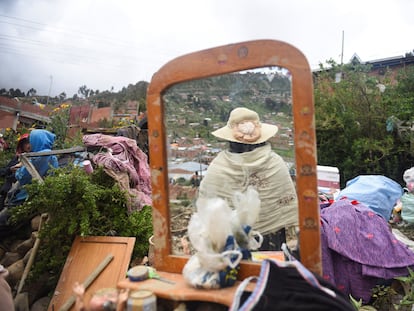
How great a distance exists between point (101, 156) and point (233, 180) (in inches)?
122

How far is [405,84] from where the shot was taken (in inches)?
329

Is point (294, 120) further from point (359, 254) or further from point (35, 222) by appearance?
point (35, 222)

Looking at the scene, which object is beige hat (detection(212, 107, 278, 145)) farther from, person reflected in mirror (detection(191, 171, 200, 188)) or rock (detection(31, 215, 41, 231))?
rock (detection(31, 215, 41, 231))

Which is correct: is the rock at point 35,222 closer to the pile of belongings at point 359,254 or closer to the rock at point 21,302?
the rock at point 21,302

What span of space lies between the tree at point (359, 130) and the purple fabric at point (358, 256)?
4948 millimetres

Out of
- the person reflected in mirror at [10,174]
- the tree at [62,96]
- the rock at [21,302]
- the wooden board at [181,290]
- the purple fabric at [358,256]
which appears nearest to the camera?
the wooden board at [181,290]

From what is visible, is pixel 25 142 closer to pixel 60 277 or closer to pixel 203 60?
pixel 60 277

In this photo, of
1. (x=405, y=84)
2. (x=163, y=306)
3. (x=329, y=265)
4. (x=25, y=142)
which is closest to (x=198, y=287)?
(x=163, y=306)

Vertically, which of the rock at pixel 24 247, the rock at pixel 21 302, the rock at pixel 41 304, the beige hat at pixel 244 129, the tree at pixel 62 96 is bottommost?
the rock at pixel 41 304

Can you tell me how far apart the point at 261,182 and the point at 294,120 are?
607 millimetres

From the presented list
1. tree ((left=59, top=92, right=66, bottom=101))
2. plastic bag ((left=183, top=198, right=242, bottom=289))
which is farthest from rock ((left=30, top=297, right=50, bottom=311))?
tree ((left=59, top=92, right=66, bottom=101))

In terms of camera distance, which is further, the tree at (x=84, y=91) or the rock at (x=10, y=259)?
the tree at (x=84, y=91)

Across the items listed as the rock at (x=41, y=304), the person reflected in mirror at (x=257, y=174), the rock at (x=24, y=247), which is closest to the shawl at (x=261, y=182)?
the person reflected in mirror at (x=257, y=174)

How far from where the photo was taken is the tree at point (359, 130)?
7312mm
